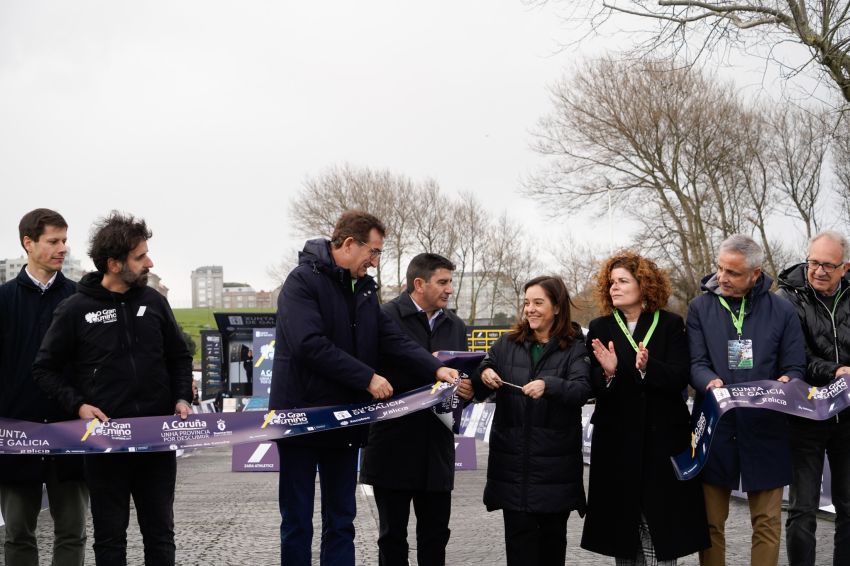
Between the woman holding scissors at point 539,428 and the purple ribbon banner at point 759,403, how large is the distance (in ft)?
2.22

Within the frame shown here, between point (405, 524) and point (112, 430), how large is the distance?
1.85 metres

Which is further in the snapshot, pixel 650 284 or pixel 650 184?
pixel 650 184

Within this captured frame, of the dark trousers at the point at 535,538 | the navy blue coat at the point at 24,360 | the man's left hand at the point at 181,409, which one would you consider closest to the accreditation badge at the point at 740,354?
the dark trousers at the point at 535,538

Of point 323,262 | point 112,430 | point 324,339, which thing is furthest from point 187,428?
point 323,262

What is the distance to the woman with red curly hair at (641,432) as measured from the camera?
5.49m

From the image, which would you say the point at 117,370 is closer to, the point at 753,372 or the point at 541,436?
the point at 541,436

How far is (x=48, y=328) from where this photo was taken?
548cm

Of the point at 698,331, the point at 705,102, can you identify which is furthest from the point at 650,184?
the point at 698,331

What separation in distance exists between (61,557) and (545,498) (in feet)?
9.27

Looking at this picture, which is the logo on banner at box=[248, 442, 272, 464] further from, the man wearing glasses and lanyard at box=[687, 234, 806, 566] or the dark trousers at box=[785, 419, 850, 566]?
the dark trousers at box=[785, 419, 850, 566]

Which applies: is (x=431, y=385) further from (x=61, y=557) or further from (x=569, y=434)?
(x=61, y=557)

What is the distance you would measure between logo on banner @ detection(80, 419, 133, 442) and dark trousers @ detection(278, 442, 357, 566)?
84 centimetres

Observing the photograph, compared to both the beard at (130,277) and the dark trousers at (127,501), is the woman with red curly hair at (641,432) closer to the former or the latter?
the dark trousers at (127,501)

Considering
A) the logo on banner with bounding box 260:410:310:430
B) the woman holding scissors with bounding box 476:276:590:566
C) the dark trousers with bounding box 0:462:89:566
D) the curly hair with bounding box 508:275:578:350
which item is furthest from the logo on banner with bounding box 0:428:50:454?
the curly hair with bounding box 508:275:578:350
